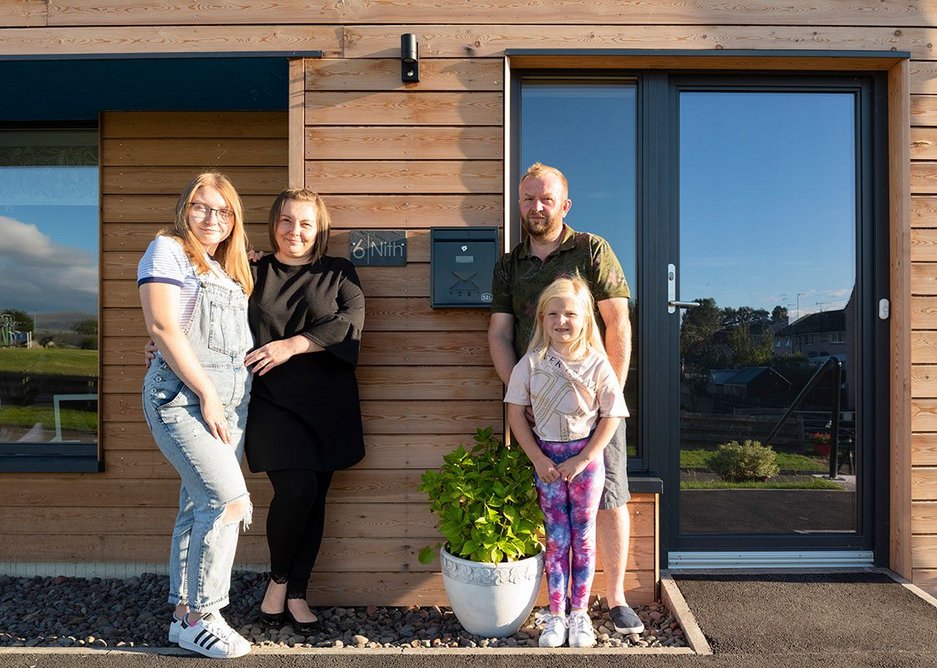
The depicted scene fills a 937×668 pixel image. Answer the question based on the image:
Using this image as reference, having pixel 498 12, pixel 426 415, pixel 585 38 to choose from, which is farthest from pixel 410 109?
pixel 426 415

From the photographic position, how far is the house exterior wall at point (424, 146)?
9.57ft

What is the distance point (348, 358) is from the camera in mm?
2605

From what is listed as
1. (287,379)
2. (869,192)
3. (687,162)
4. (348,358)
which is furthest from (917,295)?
(287,379)

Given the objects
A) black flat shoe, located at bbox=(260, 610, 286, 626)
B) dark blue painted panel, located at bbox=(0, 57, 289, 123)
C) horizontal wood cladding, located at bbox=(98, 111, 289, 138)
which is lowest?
black flat shoe, located at bbox=(260, 610, 286, 626)

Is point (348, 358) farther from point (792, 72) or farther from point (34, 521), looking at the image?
point (792, 72)

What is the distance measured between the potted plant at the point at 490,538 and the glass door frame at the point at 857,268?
90 centimetres

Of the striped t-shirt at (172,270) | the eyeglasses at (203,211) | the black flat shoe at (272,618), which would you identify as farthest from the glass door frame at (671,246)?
the black flat shoe at (272,618)

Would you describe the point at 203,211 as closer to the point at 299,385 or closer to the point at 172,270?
the point at 172,270

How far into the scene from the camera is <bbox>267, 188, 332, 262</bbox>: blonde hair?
8.58 ft

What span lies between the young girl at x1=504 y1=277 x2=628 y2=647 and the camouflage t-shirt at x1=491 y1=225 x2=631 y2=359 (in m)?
0.10

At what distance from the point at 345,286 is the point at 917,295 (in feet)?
7.95

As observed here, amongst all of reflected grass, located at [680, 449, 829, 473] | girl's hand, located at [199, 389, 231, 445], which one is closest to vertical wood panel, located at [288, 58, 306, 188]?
girl's hand, located at [199, 389, 231, 445]

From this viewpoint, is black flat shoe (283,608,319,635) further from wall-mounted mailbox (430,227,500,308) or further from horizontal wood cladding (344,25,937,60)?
horizontal wood cladding (344,25,937,60)

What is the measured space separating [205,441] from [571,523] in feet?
4.31
